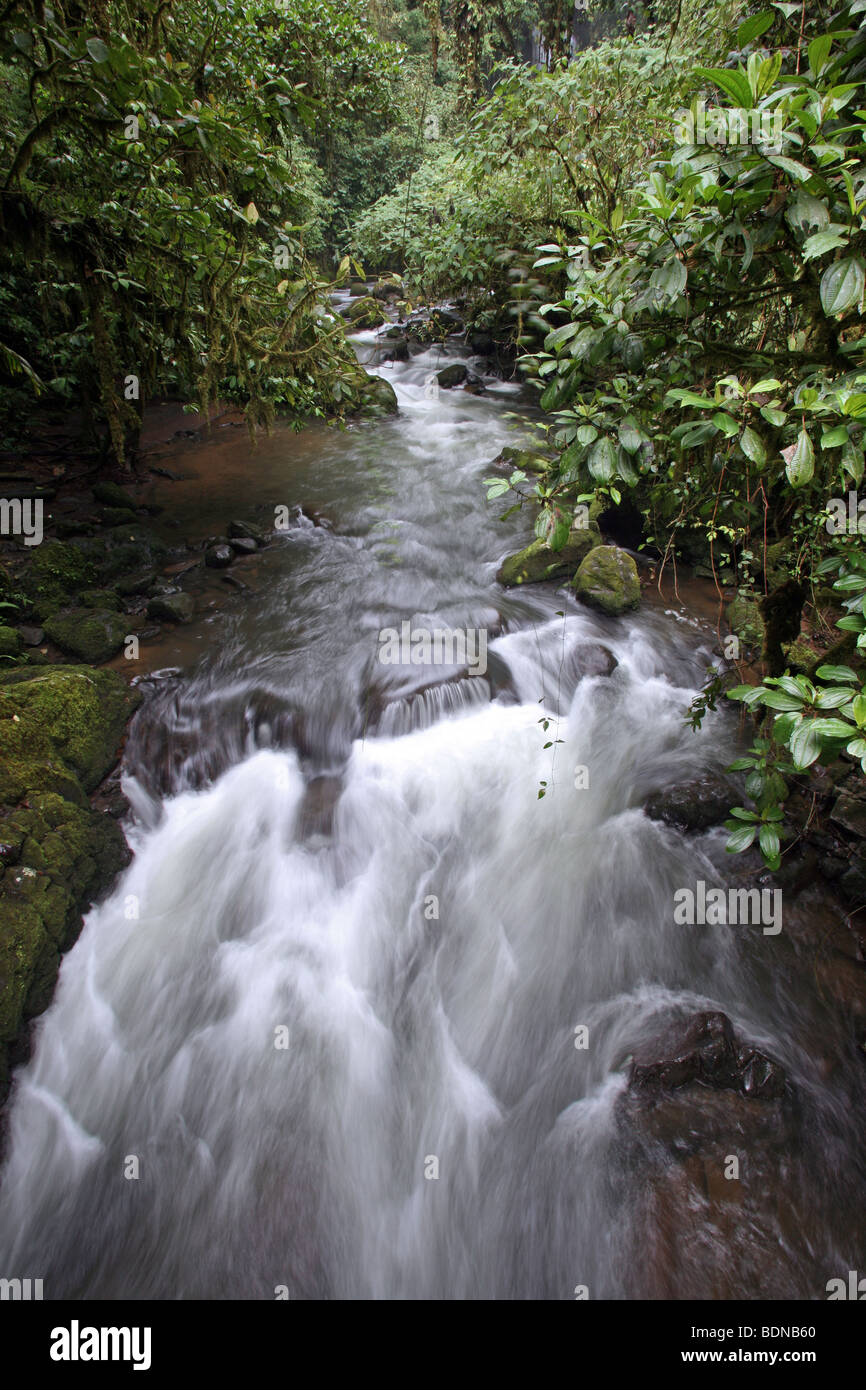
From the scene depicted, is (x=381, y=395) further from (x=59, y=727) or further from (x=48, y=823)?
(x=48, y=823)

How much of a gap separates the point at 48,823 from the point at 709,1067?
12.9 ft

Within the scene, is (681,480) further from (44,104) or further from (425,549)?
(44,104)

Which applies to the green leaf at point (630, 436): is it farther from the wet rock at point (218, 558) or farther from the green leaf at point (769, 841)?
the wet rock at point (218, 558)

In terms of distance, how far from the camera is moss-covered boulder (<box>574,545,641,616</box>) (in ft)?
20.7

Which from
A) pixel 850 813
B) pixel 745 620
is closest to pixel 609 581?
pixel 745 620

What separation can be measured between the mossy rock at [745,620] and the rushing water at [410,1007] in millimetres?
323

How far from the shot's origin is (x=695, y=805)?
15.0 ft

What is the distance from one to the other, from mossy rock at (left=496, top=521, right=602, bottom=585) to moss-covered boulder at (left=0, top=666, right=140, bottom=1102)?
3884 mm

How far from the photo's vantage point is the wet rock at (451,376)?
12062 mm

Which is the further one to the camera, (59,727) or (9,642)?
(9,642)

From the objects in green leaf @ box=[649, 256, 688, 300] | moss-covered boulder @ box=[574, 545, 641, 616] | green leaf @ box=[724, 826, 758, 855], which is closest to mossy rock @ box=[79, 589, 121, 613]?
moss-covered boulder @ box=[574, 545, 641, 616]

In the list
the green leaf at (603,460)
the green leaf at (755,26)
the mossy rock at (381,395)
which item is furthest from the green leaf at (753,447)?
the mossy rock at (381,395)
